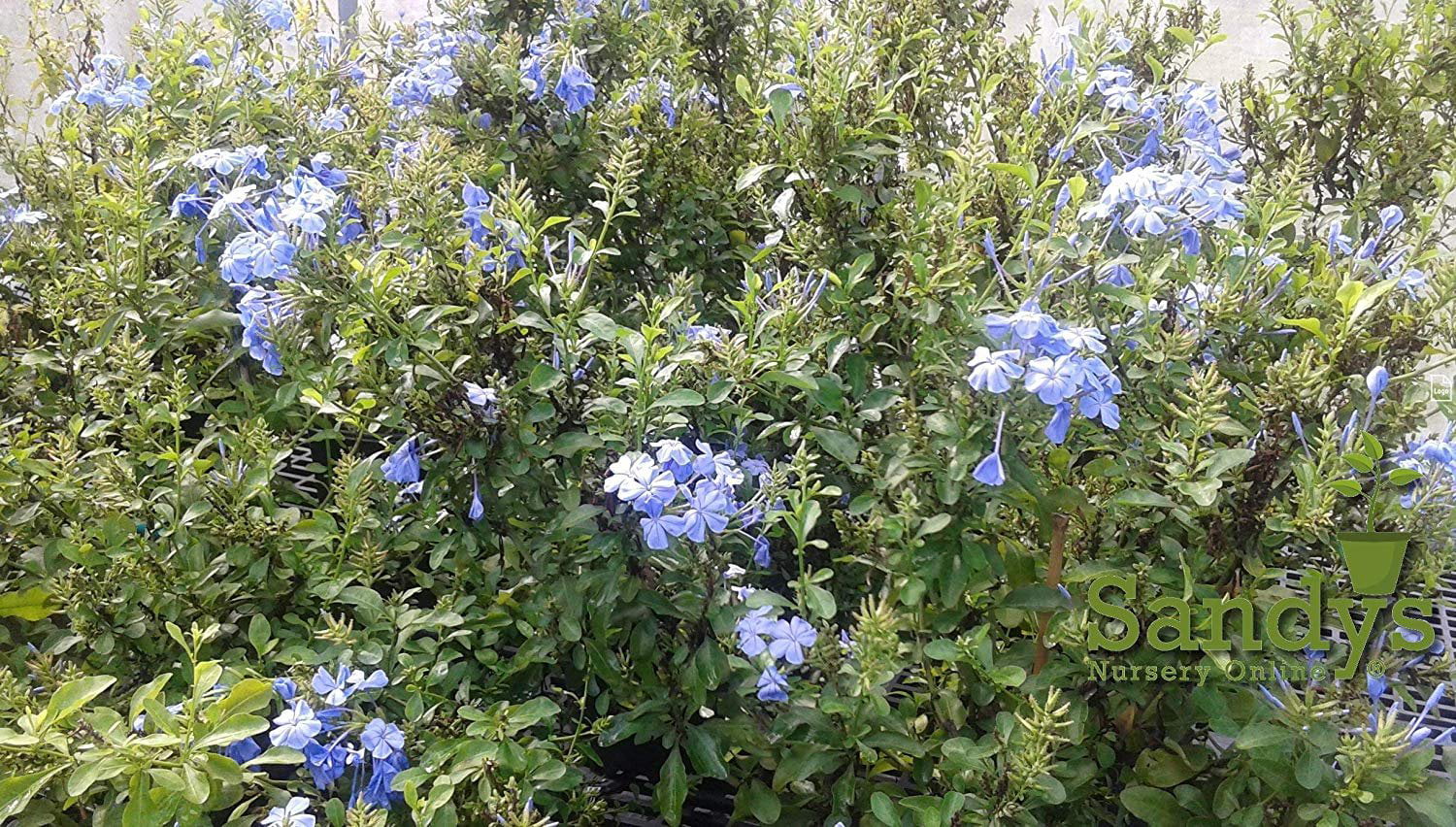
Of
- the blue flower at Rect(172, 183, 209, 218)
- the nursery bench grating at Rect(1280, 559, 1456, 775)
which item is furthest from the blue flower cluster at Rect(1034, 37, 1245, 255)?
the blue flower at Rect(172, 183, 209, 218)

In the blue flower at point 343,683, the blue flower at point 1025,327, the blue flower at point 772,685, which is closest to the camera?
the blue flower at point 1025,327

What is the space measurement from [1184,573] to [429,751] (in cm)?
95

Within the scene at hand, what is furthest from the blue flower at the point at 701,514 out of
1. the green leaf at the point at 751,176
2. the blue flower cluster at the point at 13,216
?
the blue flower cluster at the point at 13,216

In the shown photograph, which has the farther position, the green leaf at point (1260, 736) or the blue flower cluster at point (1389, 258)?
the blue flower cluster at point (1389, 258)

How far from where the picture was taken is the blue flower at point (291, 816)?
112cm

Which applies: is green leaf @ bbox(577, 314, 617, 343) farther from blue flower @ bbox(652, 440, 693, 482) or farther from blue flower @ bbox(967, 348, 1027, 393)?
blue flower @ bbox(967, 348, 1027, 393)

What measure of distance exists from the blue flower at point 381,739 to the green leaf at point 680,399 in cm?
51

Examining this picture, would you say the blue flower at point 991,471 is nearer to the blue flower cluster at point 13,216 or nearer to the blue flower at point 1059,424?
the blue flower at point 1059,424

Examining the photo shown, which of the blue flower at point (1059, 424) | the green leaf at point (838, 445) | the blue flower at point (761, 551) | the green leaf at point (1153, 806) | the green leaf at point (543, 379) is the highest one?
the blue flower at point (1059, 424)

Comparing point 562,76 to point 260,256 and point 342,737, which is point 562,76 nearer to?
point 260,256

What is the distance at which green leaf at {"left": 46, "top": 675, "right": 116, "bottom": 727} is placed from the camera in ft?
3.69

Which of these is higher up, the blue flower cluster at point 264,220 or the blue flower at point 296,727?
the blue flower cluster at point 264,220

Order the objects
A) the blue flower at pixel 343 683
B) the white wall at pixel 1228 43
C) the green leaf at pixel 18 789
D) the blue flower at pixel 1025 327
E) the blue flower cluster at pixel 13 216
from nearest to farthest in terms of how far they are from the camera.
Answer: the green leaf at pixel 18 789, the blue flower at pixel 1025 327, the blue flower at pixel 343 683, the blue flower cluster at pixel 13 216, the white wall at pixel 1228 43

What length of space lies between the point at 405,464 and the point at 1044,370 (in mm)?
845
